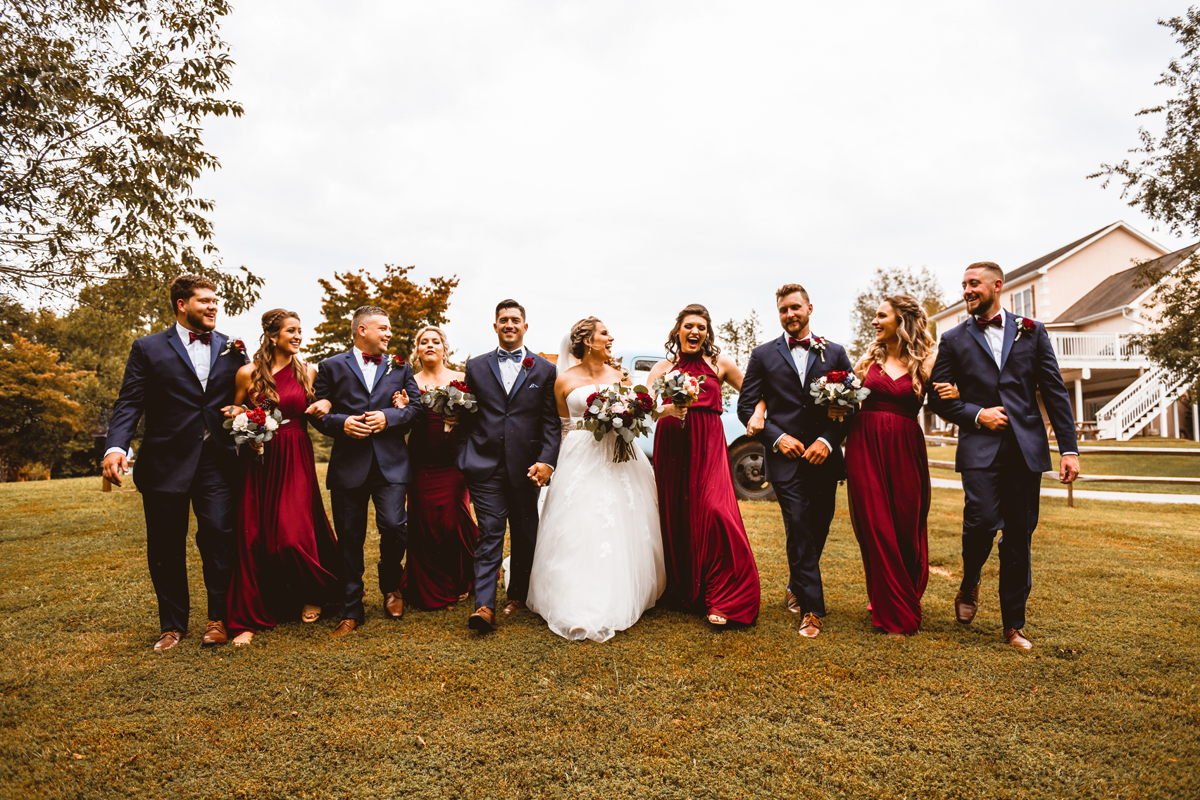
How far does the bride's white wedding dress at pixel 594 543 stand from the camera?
471cm

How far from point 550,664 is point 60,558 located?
20.8 ft

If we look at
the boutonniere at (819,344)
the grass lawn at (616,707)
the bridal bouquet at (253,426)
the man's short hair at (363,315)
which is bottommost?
the grass lawn at (616,707)

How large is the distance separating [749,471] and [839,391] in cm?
676

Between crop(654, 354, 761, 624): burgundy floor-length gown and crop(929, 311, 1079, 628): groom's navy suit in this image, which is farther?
crop(654, 354, 761, 624): burgundy floor-length gown

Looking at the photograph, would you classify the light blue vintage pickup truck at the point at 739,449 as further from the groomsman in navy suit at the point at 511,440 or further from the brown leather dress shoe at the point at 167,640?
the brown leather dress shoe at the point at 167,640

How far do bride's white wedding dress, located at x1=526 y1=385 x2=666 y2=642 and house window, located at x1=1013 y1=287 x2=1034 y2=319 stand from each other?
1350 inches

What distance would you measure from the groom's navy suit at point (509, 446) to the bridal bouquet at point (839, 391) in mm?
1990

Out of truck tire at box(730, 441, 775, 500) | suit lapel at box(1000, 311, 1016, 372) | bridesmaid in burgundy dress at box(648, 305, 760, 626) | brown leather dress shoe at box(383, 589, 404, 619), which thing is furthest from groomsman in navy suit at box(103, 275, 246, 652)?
truck tire at box(730, 441, 775, 500)

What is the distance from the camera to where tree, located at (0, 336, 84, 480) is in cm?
2589

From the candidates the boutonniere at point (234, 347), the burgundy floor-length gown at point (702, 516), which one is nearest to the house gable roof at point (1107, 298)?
the burgundy floor-length gown at point (702, 516)

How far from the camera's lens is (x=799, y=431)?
5.06m

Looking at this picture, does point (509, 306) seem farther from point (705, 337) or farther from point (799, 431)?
point (799, 431)

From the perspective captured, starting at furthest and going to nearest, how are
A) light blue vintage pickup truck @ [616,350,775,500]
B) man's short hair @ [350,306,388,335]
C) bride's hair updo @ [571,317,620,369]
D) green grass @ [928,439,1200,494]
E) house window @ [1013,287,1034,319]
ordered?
house window @ [1013,287,1034,319], green grass @ [928,439,1200,494], light blue vintage pickup truck @ [616,350,775,500], bride's hair updo @ [571,317,620,369], man's short hair @ [350,306,388,335]

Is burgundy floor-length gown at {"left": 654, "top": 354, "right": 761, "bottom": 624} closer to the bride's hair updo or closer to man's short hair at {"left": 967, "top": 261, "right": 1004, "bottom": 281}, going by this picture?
the bride's hair updo
